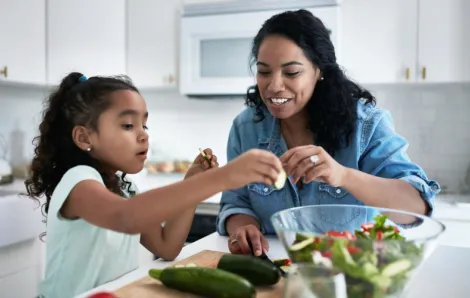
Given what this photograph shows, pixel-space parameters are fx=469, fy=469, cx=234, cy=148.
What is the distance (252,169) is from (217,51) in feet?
7.37

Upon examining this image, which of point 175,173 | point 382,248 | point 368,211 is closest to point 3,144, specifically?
point 175,173

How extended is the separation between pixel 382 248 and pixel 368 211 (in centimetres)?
30

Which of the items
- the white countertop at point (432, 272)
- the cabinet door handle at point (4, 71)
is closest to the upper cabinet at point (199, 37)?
the cabinet door handle at point (4, 71)

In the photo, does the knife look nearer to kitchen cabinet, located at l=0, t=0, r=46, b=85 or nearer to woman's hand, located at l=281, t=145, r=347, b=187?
woman's hand, located at l=281, t=145, r=347, b=187

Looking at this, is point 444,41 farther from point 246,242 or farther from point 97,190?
point 97,190

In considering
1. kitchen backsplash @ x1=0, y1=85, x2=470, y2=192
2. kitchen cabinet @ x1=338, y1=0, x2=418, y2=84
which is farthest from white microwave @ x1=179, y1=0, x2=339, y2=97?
kitchen cabinet @ x1=338, y1=0, x2=418, y2=84

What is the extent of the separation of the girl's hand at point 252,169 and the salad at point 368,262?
0.53 ft

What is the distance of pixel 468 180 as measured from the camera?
2771 millimetres

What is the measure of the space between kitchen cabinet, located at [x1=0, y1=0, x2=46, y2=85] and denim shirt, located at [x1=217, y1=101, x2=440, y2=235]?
1.60 m

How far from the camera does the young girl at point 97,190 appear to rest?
0.88 meters

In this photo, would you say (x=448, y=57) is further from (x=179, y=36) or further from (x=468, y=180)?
(x=179, y=36)

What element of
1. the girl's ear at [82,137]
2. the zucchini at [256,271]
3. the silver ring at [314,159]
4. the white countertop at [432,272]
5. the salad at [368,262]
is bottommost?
the white countertop at [432,272]

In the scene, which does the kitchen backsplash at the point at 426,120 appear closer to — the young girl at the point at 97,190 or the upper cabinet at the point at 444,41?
the upper cabinet at the point at 444,41

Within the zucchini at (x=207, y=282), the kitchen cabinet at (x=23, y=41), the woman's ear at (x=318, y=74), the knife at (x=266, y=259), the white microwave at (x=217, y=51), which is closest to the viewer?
the zucchini at (x=207, y=282)
